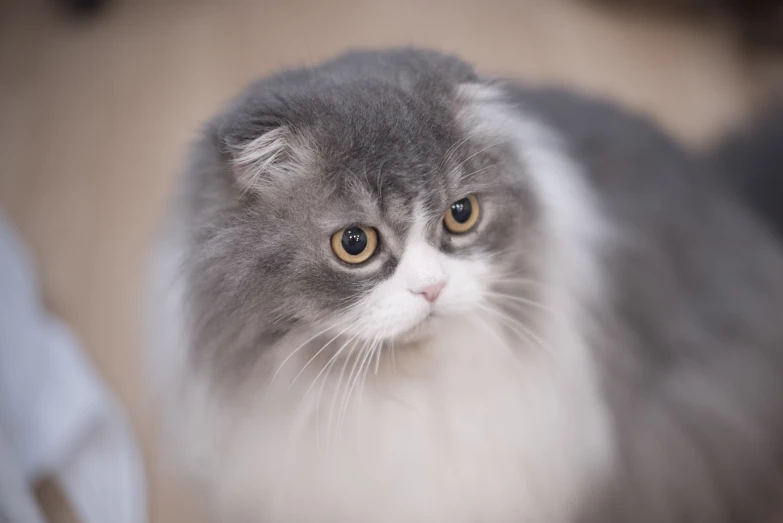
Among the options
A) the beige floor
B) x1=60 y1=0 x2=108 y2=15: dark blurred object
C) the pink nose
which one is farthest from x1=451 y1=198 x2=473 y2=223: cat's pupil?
x1=60 y1=0 x2=108 y2=15: dark blurred object

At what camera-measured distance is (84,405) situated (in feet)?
4.79

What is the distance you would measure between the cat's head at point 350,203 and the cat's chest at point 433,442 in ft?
0.42

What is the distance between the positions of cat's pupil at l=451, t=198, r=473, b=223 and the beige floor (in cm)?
119

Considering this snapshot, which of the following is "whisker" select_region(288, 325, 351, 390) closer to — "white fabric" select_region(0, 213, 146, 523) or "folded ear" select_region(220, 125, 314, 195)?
"folded ear" select_region(220, 125, 314, 195)

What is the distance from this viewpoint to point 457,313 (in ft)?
2.86

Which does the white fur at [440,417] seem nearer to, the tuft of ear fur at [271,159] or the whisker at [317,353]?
the whisker at [317,353]

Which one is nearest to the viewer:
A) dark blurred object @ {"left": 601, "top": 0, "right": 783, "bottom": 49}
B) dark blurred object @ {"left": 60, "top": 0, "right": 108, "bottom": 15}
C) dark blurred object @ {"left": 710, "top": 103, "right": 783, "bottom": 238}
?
dark blurred object @ {"left": 710, "top": 103, "right": 783, "bottom": 238}

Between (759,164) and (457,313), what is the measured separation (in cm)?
91

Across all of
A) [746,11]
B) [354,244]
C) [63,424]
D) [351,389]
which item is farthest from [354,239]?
[746,11]

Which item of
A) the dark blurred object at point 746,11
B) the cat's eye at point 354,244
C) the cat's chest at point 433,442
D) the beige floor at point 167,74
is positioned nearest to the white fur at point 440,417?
the cat's chest at point 433,442

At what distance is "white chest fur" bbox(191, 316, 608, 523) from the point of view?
97 cm

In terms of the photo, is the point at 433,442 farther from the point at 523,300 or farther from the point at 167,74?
the point at 167,74

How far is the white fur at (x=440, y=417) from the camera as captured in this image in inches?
Result: 37.4

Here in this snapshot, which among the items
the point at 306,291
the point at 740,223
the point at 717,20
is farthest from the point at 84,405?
the point at 717,20
